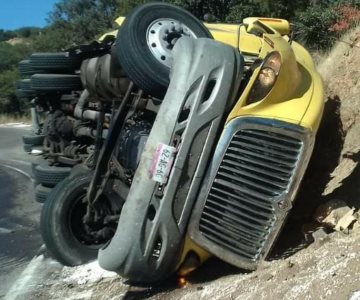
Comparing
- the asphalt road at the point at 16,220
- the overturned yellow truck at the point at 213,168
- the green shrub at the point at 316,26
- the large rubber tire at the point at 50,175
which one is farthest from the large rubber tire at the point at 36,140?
the green shrub at the point at 316,26

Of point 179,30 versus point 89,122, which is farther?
point 89,122

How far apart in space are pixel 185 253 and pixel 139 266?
0.33 meters

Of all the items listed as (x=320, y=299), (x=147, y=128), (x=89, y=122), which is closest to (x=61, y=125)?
(x=89, y=122)

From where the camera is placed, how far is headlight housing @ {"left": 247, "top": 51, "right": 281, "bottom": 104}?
4.48m

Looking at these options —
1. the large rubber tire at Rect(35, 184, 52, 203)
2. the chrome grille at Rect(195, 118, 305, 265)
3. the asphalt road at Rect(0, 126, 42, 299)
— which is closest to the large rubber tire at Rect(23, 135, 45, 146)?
the asphalt road at Rect(0, 126, 42, 299)

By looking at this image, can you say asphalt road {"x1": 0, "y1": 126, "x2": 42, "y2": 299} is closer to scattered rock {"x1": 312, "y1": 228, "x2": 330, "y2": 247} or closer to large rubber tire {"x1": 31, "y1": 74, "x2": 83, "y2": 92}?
large rubber tire {"x1": 31, "y1": 74, "x2": 83, "y2": 92}

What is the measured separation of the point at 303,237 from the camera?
4.69 m

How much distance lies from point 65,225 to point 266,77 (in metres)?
2.00

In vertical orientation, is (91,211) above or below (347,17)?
below

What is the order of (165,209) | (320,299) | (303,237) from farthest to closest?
(303,237), (165,209), (320,299)

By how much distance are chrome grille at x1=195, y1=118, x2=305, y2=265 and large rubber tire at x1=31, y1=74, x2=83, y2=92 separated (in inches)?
127

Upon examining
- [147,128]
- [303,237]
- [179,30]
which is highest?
[179,30]

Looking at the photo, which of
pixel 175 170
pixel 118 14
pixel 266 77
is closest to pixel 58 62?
pixel 266 77

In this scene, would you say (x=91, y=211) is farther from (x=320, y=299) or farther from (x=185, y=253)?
(x=320, y=299)
